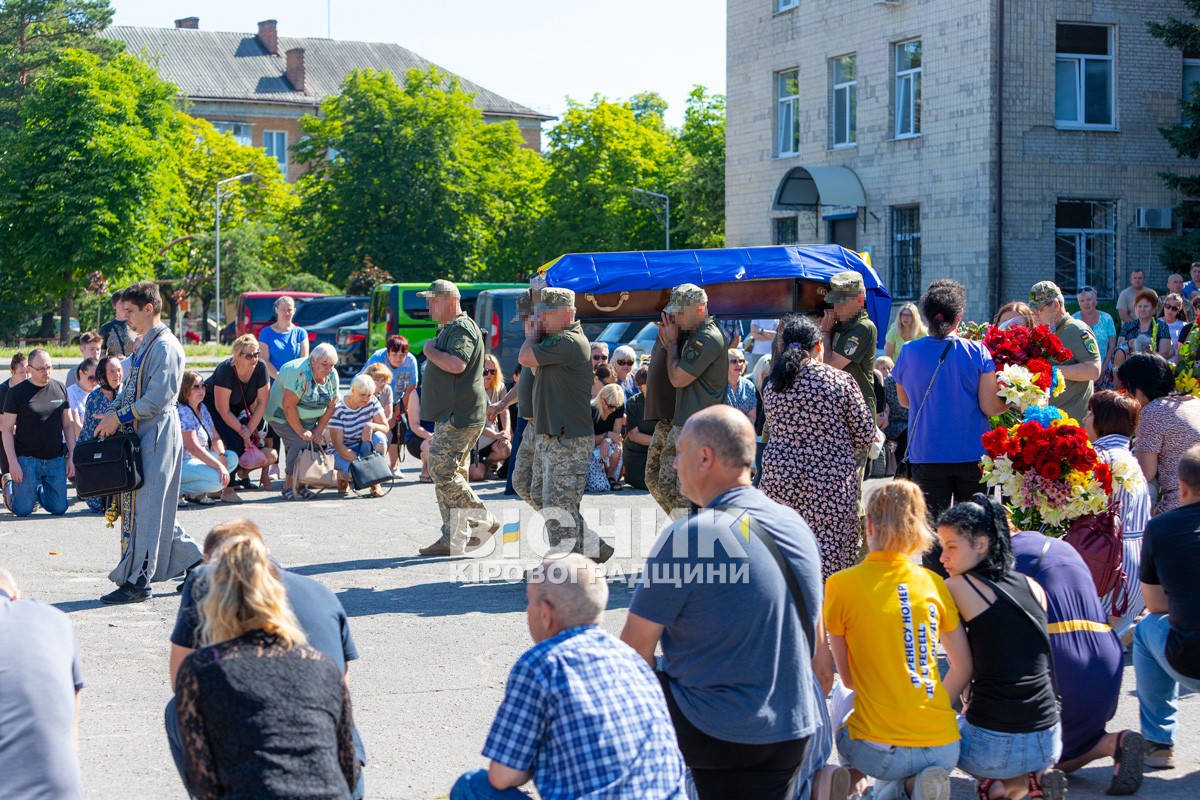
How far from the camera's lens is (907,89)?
93.5ft

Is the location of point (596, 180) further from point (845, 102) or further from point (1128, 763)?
point (1128, 763)

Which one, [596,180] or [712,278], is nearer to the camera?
[712,278]

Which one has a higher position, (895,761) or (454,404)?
(454,404)

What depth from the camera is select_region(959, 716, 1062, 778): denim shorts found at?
5.06 meters

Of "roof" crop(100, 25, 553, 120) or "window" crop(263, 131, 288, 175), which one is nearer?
"roof" crop(100, 25, 553, 120)

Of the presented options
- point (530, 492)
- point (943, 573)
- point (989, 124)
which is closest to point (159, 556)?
point (530, 492)

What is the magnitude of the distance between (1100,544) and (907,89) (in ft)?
76.1

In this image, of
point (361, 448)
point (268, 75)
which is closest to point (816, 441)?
point (361, 448)

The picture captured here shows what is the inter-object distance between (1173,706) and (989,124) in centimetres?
2186

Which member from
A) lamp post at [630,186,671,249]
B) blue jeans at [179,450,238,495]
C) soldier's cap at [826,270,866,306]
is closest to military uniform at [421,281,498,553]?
soldier's cap at [826,270,866,306]

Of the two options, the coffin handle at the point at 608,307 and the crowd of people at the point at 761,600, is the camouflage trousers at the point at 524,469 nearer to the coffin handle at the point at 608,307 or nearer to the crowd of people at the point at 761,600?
the crowd of people at the point at 761,600

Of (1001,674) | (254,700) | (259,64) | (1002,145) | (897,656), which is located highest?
(259,64)

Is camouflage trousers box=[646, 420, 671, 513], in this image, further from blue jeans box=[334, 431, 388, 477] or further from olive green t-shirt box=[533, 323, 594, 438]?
blue jeans box=[334, 431, 388, 477]

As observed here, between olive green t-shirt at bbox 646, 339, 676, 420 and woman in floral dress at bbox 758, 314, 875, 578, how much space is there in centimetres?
177
